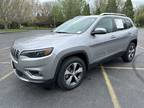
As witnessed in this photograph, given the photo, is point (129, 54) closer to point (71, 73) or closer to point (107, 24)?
point (107, 24)

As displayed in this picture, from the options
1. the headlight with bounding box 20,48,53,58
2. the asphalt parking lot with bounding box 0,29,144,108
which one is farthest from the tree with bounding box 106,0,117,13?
the headlight with bounding box 20,48,53,58

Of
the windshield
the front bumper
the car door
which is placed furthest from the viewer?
the windshield

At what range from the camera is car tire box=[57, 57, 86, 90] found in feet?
13.3

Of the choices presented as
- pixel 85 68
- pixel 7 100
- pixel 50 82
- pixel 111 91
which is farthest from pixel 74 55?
pixel 7 100

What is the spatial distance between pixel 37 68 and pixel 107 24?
9.25ft

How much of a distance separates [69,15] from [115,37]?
49.1m

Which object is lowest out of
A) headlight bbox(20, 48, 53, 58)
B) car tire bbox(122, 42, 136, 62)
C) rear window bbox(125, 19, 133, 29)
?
car tire bbox(122, 42, 136, 62)

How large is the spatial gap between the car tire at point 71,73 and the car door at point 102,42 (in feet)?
1.68

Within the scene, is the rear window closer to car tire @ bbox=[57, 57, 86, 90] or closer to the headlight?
car tire @ bbox=[57, 57, 86, 90]

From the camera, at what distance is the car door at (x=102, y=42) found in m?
4.64

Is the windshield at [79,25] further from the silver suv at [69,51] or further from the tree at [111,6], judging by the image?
the tree at [111,6]

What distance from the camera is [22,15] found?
38.6 metres

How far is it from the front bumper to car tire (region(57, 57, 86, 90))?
1.10ft

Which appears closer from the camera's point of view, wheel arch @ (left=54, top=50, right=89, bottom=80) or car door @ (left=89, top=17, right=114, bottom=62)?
wheel arch @ (left=54, top=50, right=89, bottom=80)
